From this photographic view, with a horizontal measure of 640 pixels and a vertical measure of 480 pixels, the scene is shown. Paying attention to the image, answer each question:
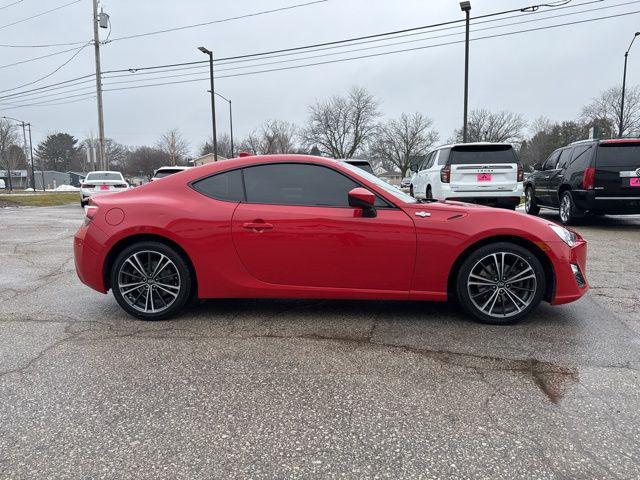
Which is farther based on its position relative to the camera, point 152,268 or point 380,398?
point 152,268

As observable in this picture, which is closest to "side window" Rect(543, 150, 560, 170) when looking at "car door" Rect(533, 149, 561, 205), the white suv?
"car door" Rect(533, 149, 561, 205)

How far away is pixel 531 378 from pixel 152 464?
2255mm

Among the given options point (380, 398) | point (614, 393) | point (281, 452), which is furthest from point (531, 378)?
point (281, 452)

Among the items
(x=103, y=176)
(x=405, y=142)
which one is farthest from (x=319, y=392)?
(x=405, y=142)

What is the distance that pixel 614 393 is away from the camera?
268cm

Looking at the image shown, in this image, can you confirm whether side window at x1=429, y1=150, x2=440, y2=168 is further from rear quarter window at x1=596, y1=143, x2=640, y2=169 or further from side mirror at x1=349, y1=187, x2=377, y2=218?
side mirror at x1=349, y1=187, x2=377, y2=218

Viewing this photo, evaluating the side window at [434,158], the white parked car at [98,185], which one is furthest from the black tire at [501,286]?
the white parked car at [98,185]

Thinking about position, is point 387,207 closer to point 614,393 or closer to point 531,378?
point 531,378

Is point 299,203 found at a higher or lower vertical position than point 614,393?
higher

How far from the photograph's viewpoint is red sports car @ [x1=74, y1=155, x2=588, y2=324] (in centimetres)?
379

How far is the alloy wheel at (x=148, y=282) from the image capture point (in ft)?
13.1

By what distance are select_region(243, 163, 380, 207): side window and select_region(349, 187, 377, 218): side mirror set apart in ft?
0.41

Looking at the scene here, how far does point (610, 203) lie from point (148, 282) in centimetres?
889

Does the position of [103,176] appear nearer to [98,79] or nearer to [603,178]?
[98,79]
